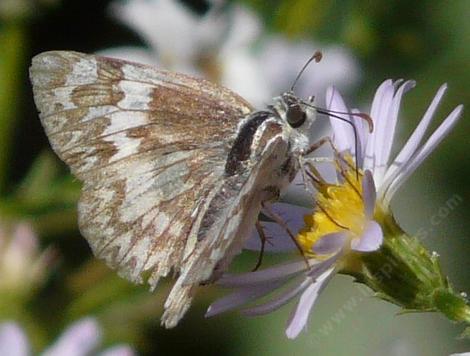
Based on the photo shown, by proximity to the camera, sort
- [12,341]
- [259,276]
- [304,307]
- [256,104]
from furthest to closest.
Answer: [256,104], [12,341], [259,276], [304,307]

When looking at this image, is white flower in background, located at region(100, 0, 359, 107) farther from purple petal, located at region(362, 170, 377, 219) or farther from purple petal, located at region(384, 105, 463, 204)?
purple petal, located at region(362, 170, 377, 219)

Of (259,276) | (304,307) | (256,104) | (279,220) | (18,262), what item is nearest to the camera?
(304,307)

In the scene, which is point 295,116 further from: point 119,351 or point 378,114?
point 119,351

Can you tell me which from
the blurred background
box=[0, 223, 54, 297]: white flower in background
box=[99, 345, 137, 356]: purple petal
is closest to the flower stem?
box=[99, 345, 137, 356]: purple petal

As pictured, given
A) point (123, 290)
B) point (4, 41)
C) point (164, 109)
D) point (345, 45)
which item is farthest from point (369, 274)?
point (4, 41)

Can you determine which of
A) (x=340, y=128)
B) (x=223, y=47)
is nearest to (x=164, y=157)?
(x=340, y=128)

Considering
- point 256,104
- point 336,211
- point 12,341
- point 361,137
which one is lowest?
point 12,341

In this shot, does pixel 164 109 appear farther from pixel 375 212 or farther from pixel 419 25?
pixel 419 25
